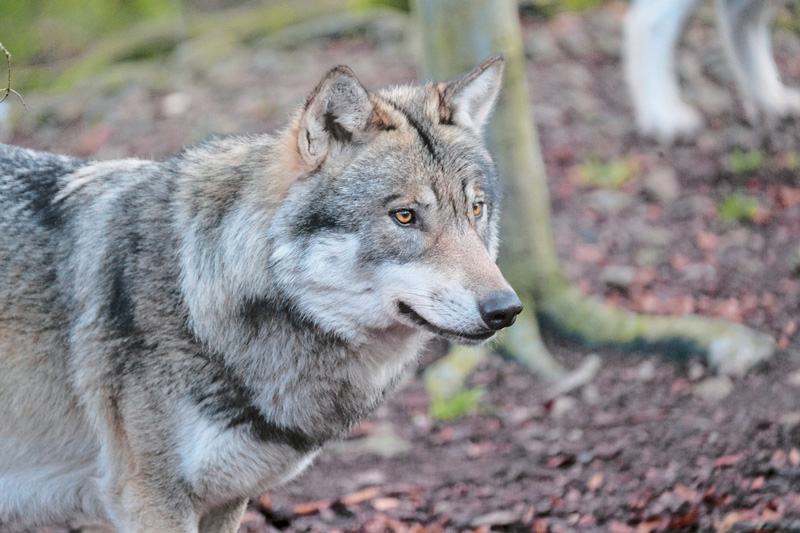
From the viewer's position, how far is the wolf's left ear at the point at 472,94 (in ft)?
11.1

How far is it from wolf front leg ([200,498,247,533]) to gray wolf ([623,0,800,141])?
5864mm

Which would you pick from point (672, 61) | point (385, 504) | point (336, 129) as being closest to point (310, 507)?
point (385, 504)

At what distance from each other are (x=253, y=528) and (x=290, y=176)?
2.00 m

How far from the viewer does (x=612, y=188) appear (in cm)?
772

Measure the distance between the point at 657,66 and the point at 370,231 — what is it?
5.60m

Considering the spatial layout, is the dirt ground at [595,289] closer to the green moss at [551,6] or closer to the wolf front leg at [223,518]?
the green moss at [551,6]

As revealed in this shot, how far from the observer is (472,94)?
11.4 feet

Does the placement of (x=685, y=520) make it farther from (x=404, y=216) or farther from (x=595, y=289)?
(x=595, y=289)

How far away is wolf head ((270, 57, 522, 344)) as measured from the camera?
2936 mm

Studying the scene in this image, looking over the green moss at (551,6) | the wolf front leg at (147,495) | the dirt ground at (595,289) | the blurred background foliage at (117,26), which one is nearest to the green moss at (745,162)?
the dirt ground at (595,289)

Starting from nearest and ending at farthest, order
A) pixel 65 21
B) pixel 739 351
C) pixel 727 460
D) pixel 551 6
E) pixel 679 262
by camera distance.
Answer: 1. pixel 727 460
2. pixel 739 351
3. pixel 679 262
4. pixel 551 6
5. pixel 65 21

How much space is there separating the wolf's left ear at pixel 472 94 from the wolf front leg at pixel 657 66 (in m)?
4.64

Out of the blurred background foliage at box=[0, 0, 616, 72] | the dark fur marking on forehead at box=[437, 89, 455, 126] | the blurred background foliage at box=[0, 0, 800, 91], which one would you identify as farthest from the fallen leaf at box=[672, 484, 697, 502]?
the blurred background foliage at box=[0, 0, 616, 72]

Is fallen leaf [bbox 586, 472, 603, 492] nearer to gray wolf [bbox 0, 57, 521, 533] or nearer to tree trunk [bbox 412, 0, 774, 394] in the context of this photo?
tree trunk [bbox 412, 0, 774, 394]
